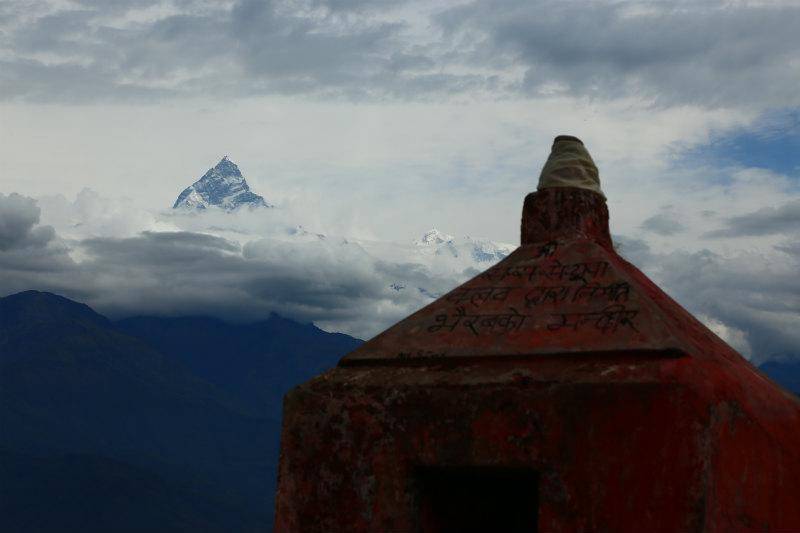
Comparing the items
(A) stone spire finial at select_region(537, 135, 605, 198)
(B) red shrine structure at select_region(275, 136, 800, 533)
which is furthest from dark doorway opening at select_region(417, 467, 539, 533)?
(A) stone spire finial at select_region(537, 135, 605, 198)

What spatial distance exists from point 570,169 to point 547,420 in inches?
88.0

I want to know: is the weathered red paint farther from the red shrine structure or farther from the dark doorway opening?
the dark doorway opening

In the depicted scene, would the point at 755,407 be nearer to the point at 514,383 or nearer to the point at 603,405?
the point at 603,405

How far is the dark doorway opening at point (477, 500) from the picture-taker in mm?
6039

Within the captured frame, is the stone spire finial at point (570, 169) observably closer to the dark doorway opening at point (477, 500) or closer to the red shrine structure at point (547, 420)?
the red shrine structure at point (547, 420)

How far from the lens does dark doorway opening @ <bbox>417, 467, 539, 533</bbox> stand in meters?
6.04

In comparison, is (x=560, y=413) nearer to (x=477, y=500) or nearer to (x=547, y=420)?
(x=547, y=420)

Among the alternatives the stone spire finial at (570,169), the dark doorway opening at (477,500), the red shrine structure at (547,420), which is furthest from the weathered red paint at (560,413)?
the stone spire finial at (570,169)

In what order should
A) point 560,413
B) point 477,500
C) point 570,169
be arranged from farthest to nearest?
1. point 570,169
2. point 477,500
3. point 560,413

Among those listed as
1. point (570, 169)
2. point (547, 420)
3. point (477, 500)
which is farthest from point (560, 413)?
point (570, 169)

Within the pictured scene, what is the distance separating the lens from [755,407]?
232 inches

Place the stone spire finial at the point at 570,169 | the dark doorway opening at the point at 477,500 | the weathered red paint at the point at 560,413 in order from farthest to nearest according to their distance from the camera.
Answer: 1. the stone spire finial at the point at 570,169
2. the dark doorway opening at the point at 477,500
3. the weathered red paint at the point at 560,413

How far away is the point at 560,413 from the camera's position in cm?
559

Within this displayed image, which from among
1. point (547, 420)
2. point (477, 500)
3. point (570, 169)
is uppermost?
point (570, 169)
